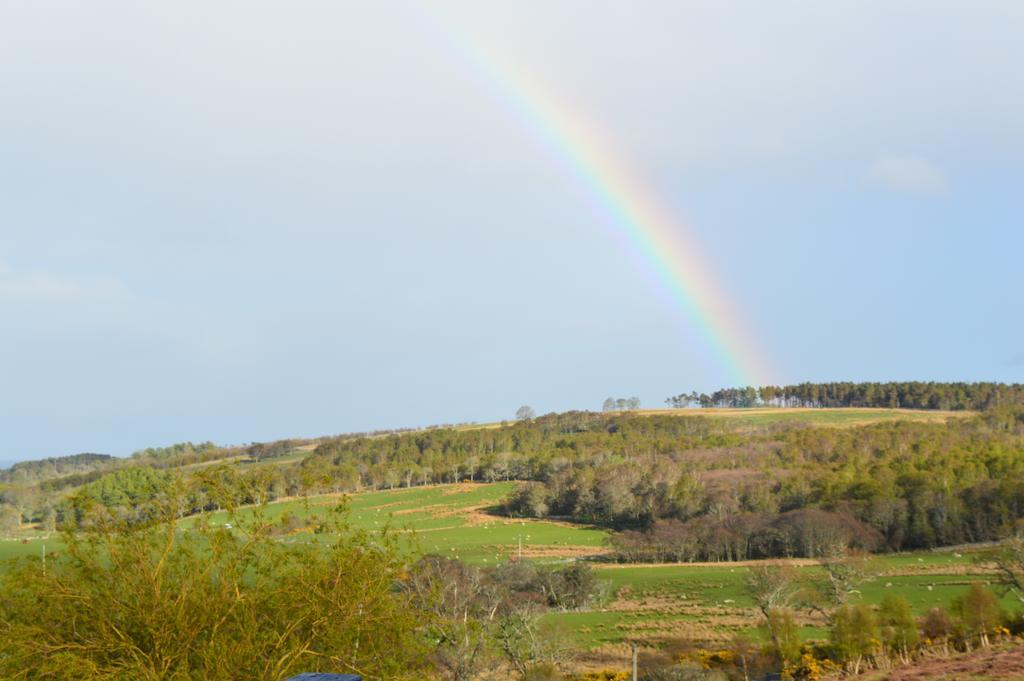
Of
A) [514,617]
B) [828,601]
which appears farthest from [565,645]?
[828,601]

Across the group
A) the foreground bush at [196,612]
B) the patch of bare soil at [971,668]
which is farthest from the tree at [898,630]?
the foreground bush at [196,612]

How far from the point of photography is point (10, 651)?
1814cm

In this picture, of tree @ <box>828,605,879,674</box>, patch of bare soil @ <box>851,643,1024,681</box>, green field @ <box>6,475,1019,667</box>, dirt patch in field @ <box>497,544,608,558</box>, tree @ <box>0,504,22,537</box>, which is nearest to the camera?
patch of bare soil @ <box>851,643,1024,681</box>

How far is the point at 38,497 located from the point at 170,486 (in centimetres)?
19328

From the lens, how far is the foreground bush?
16.6 m

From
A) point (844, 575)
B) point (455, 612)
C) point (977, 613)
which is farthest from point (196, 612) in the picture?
point (844, 575)

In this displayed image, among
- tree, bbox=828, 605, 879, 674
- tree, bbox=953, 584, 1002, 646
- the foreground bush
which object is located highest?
the foreground bush

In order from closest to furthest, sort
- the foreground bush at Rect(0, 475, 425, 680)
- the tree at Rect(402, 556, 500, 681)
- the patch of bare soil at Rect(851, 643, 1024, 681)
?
1. the foreground bush at Rect(0, 475, 425, 680)
2. the patch of bare soil at Rect(851, 643, 1024, 681)
3. the tree at Rect(402, 556, 500, 681)

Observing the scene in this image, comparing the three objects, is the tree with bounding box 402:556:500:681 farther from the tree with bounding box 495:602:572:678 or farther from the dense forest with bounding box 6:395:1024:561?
the dense forest with bounding box 6:395:1024:561

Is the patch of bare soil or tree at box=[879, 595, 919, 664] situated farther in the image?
tree at box=[879, 595, 919, 664]

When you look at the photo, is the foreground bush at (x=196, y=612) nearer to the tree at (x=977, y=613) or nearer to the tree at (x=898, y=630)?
the tree at (x=898, y=630)

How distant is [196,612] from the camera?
1788cm

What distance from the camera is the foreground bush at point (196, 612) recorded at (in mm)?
16594

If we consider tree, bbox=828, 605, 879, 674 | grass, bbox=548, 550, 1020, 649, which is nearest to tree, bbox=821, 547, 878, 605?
grass, bbox=548, 550, 1020, 649
